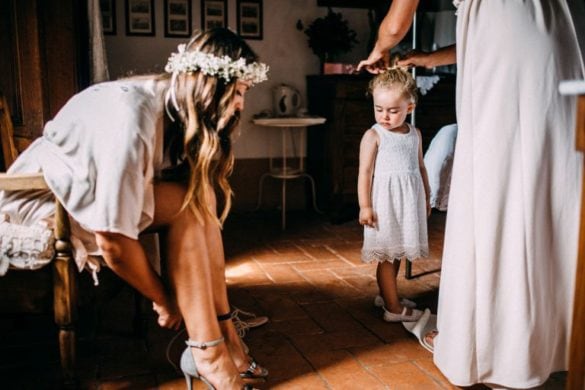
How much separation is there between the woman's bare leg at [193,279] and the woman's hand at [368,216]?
83 cm

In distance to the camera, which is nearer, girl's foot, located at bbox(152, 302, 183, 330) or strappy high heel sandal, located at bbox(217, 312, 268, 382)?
girl's foot, located at bbox(152, 302, 183, 330)

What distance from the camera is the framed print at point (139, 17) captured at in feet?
14.5

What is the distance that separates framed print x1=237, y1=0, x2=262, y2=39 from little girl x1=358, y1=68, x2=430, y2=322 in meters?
2.62

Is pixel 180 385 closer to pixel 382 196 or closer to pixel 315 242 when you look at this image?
pixel 382 196

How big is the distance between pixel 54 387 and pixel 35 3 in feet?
5.15

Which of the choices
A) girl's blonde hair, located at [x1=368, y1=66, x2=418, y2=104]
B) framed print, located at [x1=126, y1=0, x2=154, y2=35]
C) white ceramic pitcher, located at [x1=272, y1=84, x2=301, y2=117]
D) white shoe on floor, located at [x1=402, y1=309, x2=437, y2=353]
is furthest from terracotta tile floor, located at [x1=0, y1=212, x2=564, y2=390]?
framed print, located at [x1=126, y1=0, x2=154, y2=35]

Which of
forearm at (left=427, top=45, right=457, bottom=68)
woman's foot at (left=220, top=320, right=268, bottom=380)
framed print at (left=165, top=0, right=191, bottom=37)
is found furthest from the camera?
framed print at (left=165, top=0, right=191, bottom=37)

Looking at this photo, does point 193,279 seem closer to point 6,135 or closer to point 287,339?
point 287,339

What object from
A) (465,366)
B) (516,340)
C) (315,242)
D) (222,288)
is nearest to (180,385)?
(222,288)

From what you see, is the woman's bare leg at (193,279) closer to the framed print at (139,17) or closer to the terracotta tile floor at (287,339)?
the terracotta tile floor at (287,339)

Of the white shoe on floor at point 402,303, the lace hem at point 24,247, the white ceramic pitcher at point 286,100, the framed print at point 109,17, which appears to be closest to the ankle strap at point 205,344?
the lace hem at point 24,247

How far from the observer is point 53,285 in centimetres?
166

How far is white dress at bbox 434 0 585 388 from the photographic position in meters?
1.65

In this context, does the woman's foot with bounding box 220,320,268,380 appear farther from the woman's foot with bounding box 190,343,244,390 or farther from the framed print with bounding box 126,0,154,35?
the framed print with bounding box 126,0,154,35
